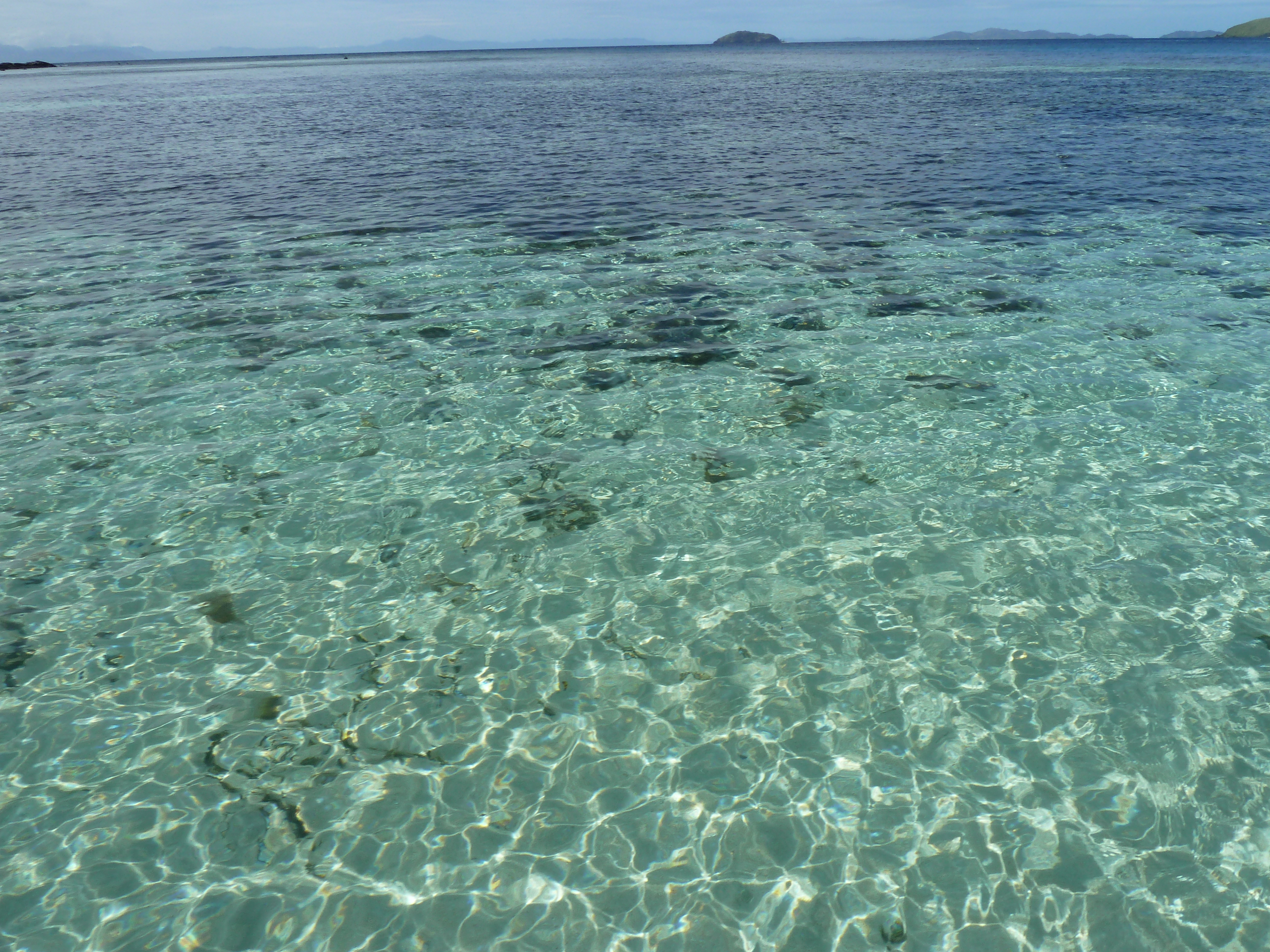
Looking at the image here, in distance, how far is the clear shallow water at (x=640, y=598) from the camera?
6.54m

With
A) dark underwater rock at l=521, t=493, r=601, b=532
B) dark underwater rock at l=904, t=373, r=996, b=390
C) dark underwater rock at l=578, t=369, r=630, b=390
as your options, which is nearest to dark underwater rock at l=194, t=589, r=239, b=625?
dark underwater rock at l=521, t=493, r=601, b=532

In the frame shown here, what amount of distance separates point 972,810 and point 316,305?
18815mm

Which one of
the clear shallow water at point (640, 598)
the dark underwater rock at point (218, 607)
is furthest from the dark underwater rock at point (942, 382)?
the dark underwater rock at point (218, 607)

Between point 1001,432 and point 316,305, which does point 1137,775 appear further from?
point 316,305

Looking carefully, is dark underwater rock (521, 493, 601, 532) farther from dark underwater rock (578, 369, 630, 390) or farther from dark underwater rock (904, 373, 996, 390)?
dark underwater rock (904, 373, 996, 390)

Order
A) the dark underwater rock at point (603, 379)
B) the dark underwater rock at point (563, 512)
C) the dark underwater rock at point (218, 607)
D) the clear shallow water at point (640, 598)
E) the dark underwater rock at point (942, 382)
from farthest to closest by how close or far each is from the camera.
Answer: the dark underwater rock at point (603, 379)
the dark underwater rock at point (942, 382)
the dark underwater rock at point (563, 512)
the dark underwater rock at point (218, 607)
the clear shallow water at point (640, 598)

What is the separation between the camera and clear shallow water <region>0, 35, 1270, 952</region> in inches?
258

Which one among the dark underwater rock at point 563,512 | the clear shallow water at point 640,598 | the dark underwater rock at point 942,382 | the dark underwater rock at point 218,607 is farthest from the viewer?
the dark underwater rock at point 942,382

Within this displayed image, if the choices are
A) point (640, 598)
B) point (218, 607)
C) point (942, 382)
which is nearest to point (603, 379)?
point (942, 382)

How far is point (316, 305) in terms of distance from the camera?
20.1 meters

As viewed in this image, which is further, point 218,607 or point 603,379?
point 603,379

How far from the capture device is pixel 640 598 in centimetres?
991

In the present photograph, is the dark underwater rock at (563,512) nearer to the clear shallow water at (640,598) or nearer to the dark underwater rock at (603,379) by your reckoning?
the clear shallow water at (640,598)

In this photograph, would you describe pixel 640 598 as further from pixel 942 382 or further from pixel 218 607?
pixel 942 382
